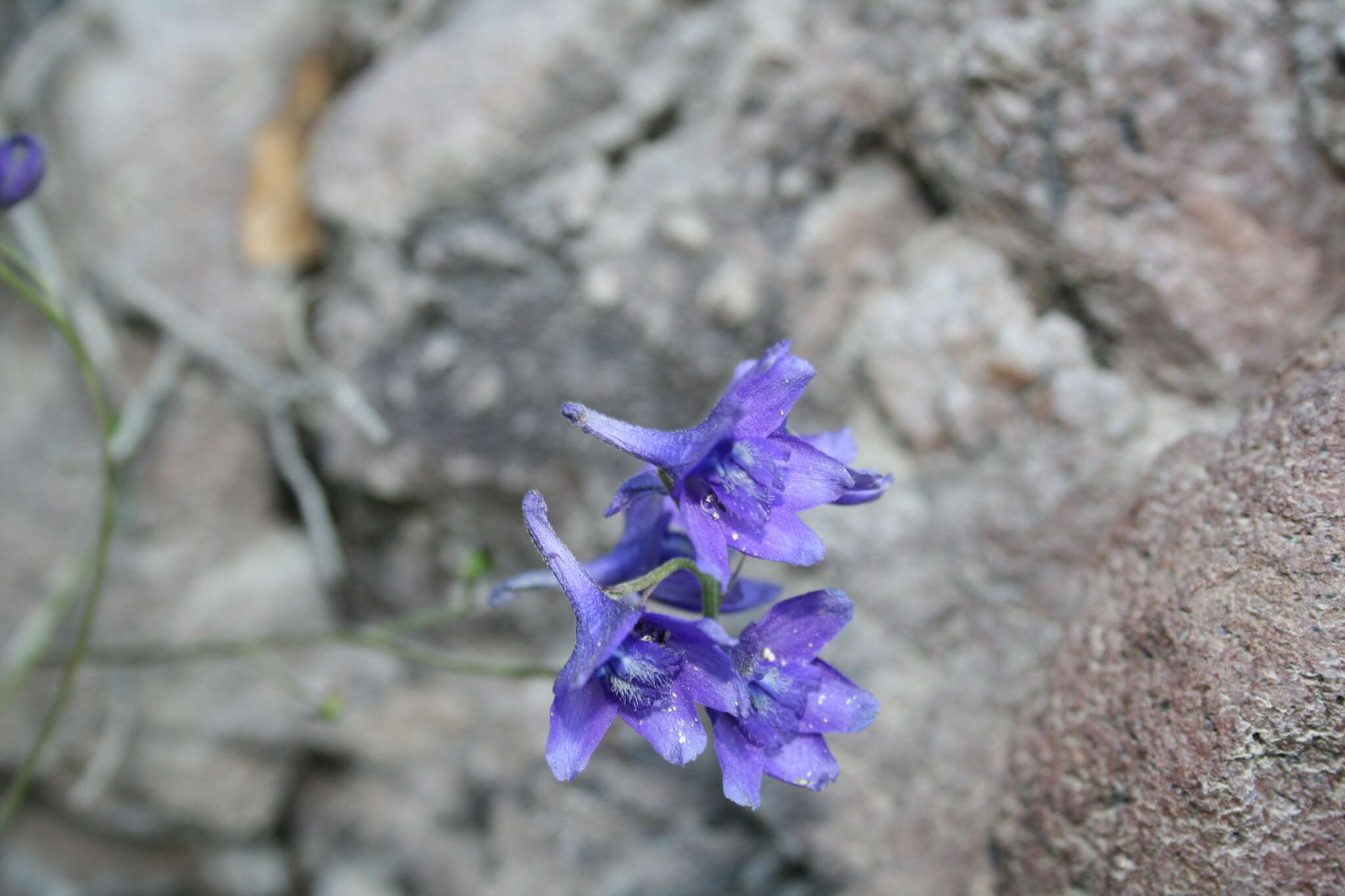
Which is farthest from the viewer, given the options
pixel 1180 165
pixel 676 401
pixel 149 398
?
pixel 149 398

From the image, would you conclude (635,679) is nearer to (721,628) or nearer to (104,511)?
(721,628)

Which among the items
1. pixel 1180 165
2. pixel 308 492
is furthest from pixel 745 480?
pixel 308 492

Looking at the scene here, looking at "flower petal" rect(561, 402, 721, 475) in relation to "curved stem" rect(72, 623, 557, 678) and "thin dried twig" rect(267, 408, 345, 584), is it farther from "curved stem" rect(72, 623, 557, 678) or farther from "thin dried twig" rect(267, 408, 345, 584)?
"thin dried twig" rect(267, 408, 345, 584)

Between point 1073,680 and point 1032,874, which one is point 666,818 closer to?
point 1032,874

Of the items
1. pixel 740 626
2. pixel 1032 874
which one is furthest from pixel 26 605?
pixel 1032 874

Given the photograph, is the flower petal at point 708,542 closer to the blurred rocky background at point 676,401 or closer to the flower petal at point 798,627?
the flower petal at point 798,627

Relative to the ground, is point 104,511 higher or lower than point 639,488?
lower
